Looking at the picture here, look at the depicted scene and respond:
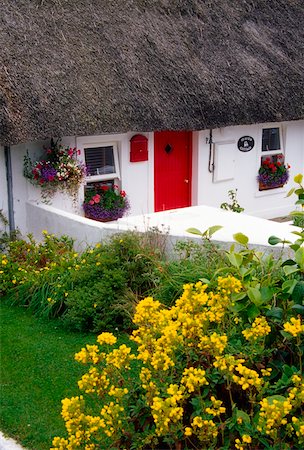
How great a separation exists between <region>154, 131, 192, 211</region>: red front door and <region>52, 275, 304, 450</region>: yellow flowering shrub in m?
7.36

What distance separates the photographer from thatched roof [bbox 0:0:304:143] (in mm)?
8977

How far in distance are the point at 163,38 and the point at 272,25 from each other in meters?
2.94

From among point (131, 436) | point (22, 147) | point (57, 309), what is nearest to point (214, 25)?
point (22, 147)

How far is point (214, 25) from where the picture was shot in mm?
11797

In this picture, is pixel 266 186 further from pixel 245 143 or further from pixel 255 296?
pixel 255 296

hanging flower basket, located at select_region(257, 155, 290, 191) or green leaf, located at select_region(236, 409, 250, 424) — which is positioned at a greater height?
hanging flower basket, located at select_region(257, 155, 290, 191)

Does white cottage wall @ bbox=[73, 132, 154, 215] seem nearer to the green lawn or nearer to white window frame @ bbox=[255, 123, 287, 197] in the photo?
white window frame @ bbox=[255, 123, 287, 197]

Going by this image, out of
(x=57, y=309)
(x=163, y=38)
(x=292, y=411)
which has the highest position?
(x=163, y=38)

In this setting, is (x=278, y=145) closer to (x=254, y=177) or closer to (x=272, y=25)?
(x=254, y=177)

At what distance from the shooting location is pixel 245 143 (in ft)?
39.7

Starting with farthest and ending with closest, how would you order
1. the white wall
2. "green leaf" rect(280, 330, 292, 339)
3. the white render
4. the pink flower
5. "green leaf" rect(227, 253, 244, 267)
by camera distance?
the pink flower, the white render, the white wall, "green leaf" rect(227, 253, 244, 267), "green leaf" rect(280, 330, 292, 339)

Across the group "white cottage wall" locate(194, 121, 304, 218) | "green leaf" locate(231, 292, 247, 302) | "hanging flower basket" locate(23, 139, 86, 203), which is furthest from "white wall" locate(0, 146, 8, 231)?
"green leaf" locate(231, 292, 247, 302)

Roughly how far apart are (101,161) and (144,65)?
67.8 inches

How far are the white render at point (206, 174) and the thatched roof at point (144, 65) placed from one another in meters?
0.81
